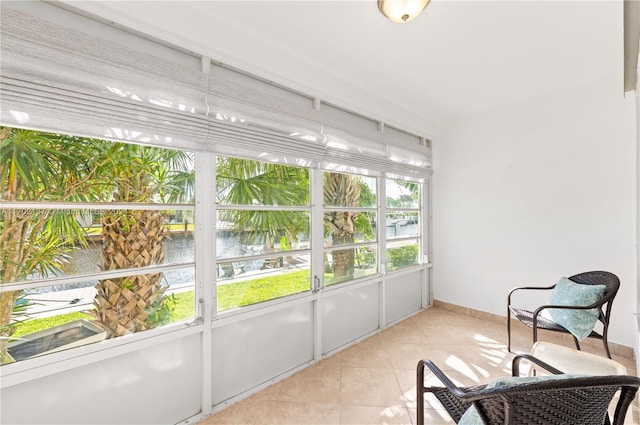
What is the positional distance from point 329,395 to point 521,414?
4.71 feet

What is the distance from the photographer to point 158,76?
165 centimetres

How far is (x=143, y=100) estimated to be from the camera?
160 cm

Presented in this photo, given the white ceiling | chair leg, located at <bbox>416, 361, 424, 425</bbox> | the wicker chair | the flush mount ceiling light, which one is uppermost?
the white ceiling

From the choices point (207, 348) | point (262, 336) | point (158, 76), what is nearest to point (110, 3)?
point (158, 76)

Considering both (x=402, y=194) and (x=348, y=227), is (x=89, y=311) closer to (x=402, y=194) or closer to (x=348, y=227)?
(x=348, y=227)

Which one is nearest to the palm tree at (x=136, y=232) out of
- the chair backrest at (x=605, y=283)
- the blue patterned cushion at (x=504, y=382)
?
the blue patterned cushion at (x=504, y=382)

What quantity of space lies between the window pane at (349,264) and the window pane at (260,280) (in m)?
0.29

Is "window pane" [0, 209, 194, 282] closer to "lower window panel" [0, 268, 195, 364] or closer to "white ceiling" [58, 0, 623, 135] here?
"lower window panel" [0, 268, 195, 364]

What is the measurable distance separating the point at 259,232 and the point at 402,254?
214cm

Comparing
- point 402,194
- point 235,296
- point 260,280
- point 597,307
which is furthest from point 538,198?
point 235,296

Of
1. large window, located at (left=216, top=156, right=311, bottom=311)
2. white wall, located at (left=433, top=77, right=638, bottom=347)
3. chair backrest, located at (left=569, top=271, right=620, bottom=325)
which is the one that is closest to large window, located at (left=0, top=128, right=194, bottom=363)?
large window, located at (left=216, top=156, right=311, bottom=311)

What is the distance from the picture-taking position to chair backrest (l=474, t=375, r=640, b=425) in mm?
959

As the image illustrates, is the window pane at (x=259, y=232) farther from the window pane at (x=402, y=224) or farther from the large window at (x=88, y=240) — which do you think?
the window pane at (x=402, y=224)

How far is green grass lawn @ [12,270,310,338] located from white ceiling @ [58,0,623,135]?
64.2 inches
